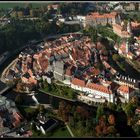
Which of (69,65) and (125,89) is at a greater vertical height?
(69,65)

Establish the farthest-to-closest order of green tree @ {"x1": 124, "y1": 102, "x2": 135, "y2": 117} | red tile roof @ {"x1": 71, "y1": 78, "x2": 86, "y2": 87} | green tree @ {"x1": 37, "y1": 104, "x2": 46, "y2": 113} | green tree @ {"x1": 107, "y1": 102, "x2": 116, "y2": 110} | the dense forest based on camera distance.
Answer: the dense forest
red tile roof @ {"x1": 71, "y1": 78, "x2": 86, "y2": 87}
green tree @ {"x1": 107, "y1": 102, "x2": 116, "y2": 110}
green tree @ {"x1": 37, "y1": 104, "x2": 46, "y2": 113}
green tree @ {"x1": 124, "y1": 102, "x2": 135, "y2": 117}

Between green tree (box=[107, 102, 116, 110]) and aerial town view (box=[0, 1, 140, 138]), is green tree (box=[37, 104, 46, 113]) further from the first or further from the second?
green tree (box=[107, 102, 116, 110])

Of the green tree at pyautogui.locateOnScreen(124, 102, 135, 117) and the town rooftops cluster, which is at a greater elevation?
the town rooftops cluster

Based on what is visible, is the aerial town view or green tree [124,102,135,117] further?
green tree [124,102,135,117]

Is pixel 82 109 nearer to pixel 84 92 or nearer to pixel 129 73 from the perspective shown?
pixel 84 92

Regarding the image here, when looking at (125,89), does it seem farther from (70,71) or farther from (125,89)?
(70,71)

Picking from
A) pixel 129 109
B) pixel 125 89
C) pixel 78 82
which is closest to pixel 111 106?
pixel 129 109

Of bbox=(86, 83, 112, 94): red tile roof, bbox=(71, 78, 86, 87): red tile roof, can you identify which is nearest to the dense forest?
bbox=(71, 78, 86, 87): red tile roof

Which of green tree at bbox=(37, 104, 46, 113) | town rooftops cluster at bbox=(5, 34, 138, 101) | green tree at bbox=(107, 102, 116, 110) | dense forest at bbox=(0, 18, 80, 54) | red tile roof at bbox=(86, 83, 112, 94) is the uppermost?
dense forest at bbox=(0, 18, 80, 54)

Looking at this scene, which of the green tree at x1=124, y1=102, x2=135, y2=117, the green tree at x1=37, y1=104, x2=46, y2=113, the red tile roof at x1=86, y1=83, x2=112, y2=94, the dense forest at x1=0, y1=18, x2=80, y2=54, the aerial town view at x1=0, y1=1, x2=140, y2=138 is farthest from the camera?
the dense forest at x1=0, y1=18, x2=80, y2=54
